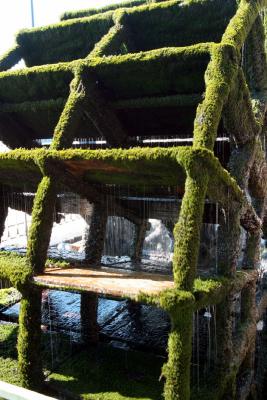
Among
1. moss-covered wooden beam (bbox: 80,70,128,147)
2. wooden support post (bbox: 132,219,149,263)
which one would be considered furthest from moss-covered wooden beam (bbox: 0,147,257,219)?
wooden support post (bbox: 132,219,149,263)

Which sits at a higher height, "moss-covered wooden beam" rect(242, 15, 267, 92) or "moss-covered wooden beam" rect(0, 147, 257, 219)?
"moss-covered wooden beam" rect(242, 15, 267, 92)

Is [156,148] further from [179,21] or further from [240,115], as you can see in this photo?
[179,21]

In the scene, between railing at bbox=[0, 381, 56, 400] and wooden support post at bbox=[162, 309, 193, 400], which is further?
wooden support post at bbox=[162, 309, 193, 400]

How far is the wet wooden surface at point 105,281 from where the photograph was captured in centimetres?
570

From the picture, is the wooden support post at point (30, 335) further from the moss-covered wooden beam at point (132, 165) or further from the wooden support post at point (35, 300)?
the moss-covered wooden beam at point (132, 165)

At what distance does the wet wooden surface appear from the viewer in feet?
18.7

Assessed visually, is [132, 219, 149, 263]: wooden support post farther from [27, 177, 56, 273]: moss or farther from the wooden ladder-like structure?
[27, 177, 56, 273]: moss

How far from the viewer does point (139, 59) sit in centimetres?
716

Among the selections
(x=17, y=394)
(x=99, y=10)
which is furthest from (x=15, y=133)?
(x=17, y=394)

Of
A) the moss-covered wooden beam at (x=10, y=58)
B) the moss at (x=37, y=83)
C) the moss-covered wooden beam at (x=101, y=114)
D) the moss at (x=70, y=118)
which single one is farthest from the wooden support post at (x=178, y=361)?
the moss-covered wooden beam at (x=10, y=58)

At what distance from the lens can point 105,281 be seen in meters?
6.30

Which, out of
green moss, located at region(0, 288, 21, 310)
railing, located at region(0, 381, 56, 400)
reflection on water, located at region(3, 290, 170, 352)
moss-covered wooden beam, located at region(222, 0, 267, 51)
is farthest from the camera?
green moss, located at region(0, 288, 21, 310)

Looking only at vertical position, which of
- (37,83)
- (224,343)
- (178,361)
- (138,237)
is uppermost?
(37,83)

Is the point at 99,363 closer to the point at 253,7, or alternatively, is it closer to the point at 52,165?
the point at 52,165
